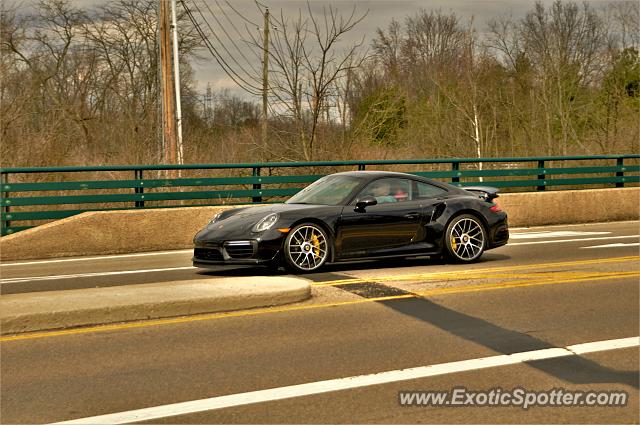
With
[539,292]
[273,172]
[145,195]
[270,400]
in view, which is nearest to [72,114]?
[273,172]

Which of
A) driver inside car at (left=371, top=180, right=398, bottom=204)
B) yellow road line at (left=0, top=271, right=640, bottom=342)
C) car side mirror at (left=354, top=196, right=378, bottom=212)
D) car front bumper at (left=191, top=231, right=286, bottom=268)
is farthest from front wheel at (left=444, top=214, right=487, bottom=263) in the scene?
car front bumper at (left=191, top=231, right=286, bottom=268)

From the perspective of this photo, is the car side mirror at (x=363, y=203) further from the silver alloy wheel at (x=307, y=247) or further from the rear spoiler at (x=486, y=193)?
the rear spoiler at (x=486, y=193)

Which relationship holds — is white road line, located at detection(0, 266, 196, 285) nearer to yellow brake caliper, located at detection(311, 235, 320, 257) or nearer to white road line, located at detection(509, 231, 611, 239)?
yellow brake caliper, located at detection(311, 235, 320, 257)

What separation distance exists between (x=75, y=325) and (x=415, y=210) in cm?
542

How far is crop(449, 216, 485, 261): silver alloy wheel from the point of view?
477 inches

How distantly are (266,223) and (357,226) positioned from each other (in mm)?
1234

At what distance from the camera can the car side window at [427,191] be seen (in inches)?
482

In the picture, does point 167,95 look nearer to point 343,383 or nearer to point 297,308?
point 297,308

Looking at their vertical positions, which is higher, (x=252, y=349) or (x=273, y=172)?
(x=273, y=172)

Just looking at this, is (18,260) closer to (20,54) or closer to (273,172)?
(273,172)

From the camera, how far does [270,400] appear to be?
5531mm

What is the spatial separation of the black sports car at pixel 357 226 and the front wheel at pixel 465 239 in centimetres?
1

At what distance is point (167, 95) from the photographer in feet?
70.1

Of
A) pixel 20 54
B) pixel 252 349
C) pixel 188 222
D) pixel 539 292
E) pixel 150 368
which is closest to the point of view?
pixel 150 368
